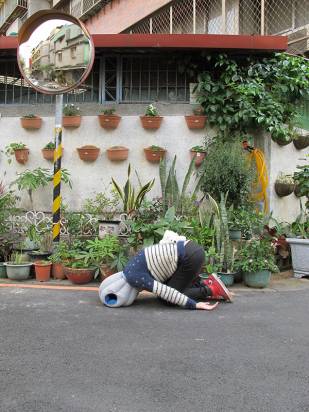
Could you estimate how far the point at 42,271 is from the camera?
22.0ft

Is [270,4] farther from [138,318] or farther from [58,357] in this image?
[58,357]

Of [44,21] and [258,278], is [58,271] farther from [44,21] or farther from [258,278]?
[44,21]

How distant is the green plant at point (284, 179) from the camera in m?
8.47

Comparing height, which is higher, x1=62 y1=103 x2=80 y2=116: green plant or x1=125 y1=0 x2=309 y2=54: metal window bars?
x1=125 y1=0 x2=309 y2=54: metal window bars

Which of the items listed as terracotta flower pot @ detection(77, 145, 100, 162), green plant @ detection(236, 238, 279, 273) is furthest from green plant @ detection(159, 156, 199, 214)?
green plant @ detection(236, 238, 279, 273)

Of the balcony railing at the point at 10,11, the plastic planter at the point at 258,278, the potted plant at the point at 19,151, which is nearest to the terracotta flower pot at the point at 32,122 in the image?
the potted plant at the point at 19,151

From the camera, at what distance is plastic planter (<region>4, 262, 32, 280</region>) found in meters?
6.71

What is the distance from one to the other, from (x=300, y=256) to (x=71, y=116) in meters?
4.68

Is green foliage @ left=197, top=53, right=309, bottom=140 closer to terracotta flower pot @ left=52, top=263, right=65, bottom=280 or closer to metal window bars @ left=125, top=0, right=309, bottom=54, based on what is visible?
metal window bars @ left=125, top=0, right=309, bottom=54

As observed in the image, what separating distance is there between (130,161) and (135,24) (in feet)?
32.9

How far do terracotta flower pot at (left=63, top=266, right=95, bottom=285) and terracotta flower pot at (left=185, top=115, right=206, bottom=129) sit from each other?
3.40 meters

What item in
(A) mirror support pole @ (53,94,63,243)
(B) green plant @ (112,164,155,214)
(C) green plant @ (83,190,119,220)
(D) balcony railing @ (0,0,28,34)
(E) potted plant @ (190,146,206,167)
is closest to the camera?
(A) mirror support pole @ (53,94,63,243)

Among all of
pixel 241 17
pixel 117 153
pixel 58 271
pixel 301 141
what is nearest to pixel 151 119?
pixel 117 153

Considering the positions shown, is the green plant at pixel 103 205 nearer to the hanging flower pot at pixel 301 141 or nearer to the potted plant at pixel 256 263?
the potted plant at pixel 256 263
